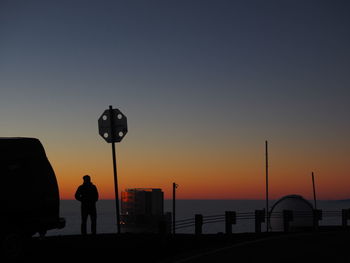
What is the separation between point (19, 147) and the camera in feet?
35.0

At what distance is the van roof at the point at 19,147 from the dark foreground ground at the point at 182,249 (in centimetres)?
175

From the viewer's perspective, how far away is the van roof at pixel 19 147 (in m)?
10.3

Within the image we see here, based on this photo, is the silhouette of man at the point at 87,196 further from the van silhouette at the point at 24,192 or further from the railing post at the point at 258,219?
the railing post at the point at 258,219

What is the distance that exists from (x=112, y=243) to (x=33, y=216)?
13.9ft

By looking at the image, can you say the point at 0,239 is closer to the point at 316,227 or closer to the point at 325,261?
the point at 325,261

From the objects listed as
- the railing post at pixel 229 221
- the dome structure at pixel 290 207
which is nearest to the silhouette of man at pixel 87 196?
the railing post at pixel 229 221

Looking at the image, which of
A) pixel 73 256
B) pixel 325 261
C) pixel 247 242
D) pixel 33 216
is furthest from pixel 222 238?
pixel 33 216

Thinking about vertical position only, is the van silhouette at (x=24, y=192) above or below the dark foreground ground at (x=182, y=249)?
above

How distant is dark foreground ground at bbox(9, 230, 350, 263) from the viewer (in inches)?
485

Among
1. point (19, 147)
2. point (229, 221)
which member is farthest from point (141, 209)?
point (19, 147)

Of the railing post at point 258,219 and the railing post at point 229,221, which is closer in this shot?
the railing post at point 229,221

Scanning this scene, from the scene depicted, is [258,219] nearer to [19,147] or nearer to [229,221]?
[229,221]

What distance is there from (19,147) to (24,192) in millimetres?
870

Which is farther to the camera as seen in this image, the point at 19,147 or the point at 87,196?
the point at 87,196
